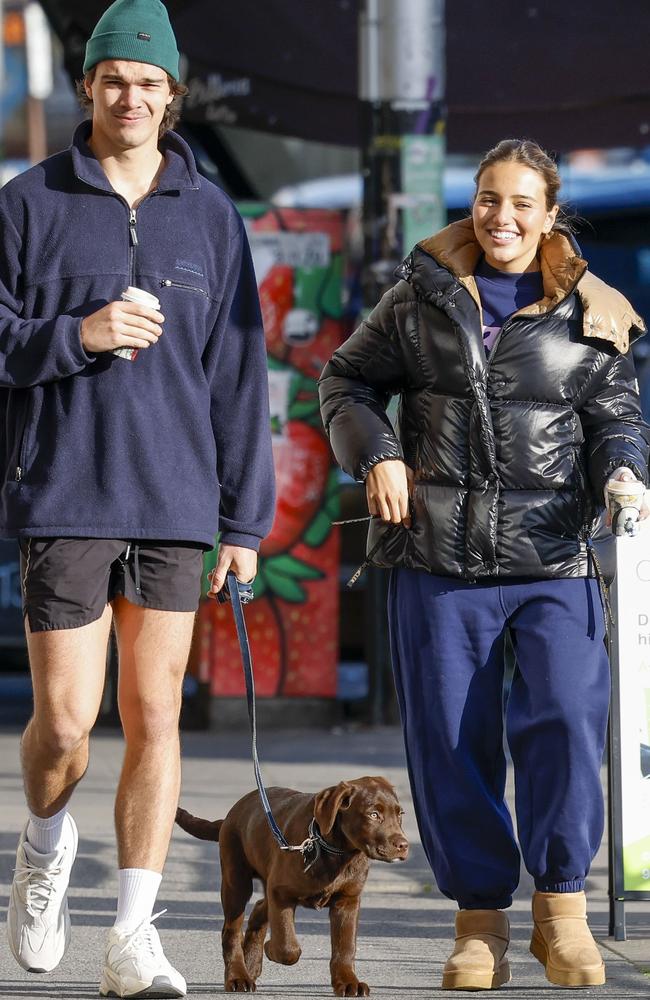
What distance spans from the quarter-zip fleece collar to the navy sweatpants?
1183 mm

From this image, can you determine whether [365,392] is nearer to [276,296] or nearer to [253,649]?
[276,296]

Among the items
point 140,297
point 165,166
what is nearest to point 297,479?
point 165,166

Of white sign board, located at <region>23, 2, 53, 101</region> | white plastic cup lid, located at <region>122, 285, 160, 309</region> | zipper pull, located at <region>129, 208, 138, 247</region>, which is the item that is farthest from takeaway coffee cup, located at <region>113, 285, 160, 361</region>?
white sign board, located at <region>23, 2, 53, 101</region>

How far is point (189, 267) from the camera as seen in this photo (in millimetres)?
4539

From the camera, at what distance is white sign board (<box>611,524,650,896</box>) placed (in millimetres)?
5199

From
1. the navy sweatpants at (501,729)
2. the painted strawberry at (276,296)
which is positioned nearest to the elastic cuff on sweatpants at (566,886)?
the navy sweatpants at (501,729)

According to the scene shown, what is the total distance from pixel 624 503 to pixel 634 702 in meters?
0.86

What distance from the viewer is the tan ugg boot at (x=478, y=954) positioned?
4.59 meters

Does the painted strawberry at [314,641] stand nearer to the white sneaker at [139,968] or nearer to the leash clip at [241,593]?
the leash clip at [241,593]

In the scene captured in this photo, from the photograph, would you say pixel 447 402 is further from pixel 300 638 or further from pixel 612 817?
pixel 300 638

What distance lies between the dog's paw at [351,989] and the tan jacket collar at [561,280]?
1.73 metres

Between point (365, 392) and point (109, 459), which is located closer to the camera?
point (109, 459)

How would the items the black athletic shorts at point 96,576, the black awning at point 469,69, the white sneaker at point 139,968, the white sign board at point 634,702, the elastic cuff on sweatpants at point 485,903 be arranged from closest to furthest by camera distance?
the white sneaker at point 139,968 → the black athletic shorts at point 96,576 → the elastic cuff on sweatpants at point 485,903 → the white sign board at point 634,702 → the black awning at point 469,69

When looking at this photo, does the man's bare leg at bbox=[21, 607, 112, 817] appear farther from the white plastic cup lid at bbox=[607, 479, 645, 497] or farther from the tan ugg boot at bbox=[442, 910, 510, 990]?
the white plastic cup lid at bbox=[607, 479, 645, 497]
